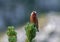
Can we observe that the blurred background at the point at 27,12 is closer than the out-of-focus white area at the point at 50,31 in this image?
No

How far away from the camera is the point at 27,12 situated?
3795mm

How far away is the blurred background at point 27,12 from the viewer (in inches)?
136

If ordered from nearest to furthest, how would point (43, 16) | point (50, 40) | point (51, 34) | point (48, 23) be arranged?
1. point (50, 40)
2. point (51, 34)
3. point (48, 23)
4. point (43, 16)

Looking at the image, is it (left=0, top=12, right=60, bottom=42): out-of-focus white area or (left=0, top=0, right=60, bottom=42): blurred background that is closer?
(left=0, top=12, right=60, bottom=42): out-of-focus white area

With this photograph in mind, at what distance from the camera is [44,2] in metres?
4.09

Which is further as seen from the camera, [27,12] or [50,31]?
[27,12]

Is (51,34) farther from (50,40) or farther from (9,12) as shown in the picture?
(9,12)

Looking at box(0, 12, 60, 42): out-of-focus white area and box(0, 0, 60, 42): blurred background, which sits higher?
box(0, 0, 60, 42): blurred background

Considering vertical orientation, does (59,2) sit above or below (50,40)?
above

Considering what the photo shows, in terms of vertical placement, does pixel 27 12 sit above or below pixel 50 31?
above

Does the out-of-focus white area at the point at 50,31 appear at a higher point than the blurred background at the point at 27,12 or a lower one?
lower

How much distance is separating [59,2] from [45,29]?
1.09 m

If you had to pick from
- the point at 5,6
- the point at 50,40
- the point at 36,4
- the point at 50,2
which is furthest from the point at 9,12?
the point at 50,40

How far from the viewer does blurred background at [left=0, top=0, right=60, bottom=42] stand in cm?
346
